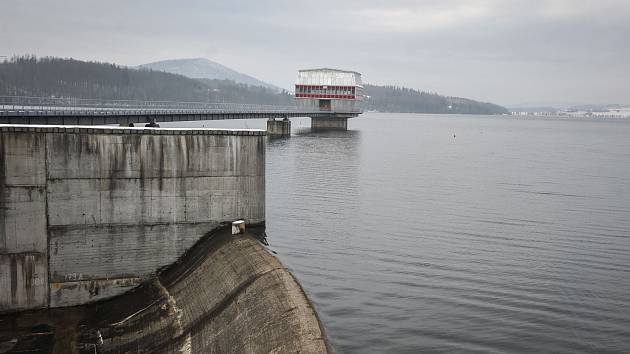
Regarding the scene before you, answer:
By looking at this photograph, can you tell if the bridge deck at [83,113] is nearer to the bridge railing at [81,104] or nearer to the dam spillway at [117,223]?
the bridge railing at [81,104]

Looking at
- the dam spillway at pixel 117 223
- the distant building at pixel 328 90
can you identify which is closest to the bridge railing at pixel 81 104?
the dam spillway at pixel 117 223

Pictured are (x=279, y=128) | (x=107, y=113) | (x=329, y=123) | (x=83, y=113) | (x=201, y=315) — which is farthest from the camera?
(x=329, y=123)

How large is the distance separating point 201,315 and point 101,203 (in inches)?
307

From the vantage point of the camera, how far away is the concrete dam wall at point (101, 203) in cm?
2534

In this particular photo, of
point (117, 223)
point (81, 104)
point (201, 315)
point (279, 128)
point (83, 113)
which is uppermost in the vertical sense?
point (81, 104)

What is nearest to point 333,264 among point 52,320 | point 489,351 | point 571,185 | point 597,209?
point 489,351

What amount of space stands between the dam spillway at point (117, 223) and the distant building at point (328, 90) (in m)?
117

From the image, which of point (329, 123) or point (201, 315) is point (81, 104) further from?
point (329, 123)

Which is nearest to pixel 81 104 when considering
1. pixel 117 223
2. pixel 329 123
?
pixel 117 223

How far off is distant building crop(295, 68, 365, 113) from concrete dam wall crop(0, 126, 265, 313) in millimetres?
116677

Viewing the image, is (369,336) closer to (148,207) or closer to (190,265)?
(190,265)

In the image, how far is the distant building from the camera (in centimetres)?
14488

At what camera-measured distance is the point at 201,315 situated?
21609 millimetres

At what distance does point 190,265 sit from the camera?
A: 2620cm
